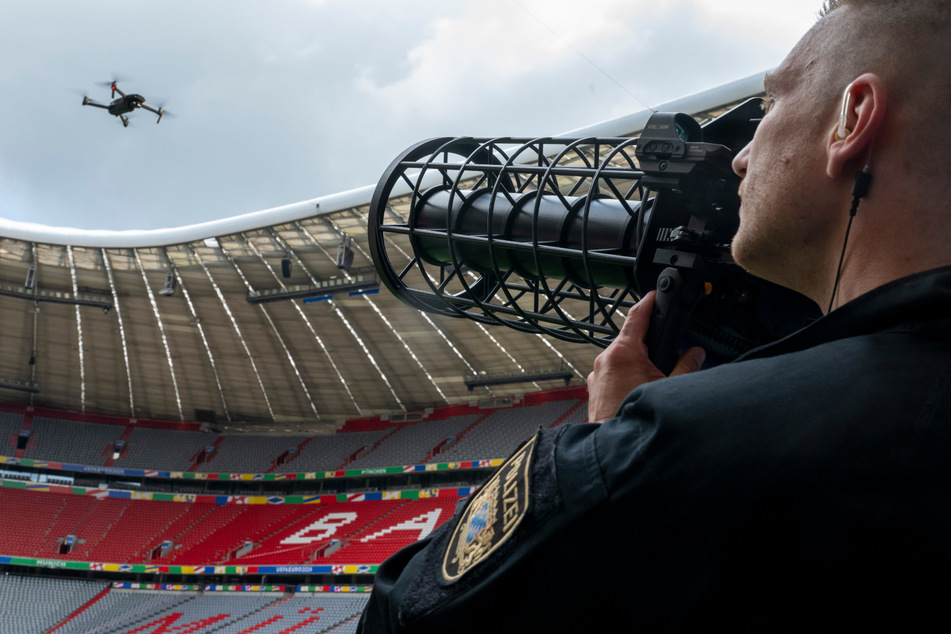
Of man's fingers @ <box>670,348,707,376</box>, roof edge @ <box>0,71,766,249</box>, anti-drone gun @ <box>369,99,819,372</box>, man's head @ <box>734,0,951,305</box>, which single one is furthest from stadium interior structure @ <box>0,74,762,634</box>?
man's head @ <box>734,0,951,305</box>

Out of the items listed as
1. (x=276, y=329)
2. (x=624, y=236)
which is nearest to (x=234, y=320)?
(x=276, y=329)

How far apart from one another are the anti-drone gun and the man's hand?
5 centimetres

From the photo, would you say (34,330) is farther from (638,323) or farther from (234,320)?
(638,323)

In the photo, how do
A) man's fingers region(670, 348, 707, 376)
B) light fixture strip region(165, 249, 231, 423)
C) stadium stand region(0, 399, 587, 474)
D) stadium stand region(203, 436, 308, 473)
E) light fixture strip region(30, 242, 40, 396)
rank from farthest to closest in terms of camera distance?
stadium stand region(203, 436, 308, 473) < stadium stand region(0, 399, 587, 474) < light fixture strip region(165, 249, 231, 423) < light fixture strip region(30, 242, 40, 396) < man's fingers region(670, 348, 707, 376)

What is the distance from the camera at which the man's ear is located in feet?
3.58

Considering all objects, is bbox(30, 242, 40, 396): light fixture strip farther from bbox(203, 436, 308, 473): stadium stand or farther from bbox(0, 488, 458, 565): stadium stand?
bbox(203, 436, 308, 473): stadium stand

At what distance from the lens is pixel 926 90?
108cm

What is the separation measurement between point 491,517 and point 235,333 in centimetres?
2693

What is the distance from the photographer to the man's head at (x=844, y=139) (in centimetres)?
108

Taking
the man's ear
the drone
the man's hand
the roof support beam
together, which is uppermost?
the drone

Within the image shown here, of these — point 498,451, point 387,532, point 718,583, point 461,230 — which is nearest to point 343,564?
point 387,532

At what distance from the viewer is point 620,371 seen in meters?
1.41

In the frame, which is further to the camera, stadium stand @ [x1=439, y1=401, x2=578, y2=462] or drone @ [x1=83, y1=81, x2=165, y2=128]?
stadium stand @ [x1=439, y1=401, x2=578, y2=462]

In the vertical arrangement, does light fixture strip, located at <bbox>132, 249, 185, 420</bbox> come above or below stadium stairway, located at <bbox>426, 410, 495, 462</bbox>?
above
